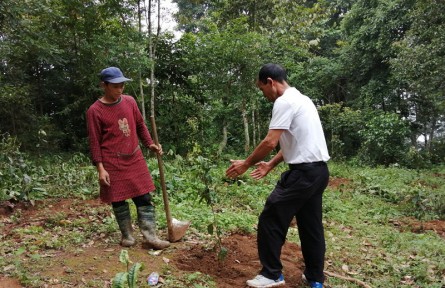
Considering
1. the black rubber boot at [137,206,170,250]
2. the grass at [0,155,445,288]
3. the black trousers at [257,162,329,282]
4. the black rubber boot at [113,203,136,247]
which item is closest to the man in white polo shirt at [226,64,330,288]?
the black trousers at [257,162,329,282]

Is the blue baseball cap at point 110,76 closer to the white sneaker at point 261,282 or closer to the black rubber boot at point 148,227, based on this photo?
the black rubber boot at point 148,227

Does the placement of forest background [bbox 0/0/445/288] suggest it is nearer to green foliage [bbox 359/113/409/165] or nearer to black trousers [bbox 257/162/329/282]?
green foliage [bbox 359/113/409/165]

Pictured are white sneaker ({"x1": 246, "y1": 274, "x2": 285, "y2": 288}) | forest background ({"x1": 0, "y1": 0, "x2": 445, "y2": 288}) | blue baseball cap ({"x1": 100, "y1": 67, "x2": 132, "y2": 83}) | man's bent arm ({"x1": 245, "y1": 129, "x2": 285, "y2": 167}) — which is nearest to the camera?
man's bent arm ({"x1": 245, "y1": 129, "x2": 285, "y2": 167})

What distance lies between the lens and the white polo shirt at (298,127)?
308cm

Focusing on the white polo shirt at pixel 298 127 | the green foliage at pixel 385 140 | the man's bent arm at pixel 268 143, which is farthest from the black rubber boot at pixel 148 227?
the green foliage at pixel 385 140

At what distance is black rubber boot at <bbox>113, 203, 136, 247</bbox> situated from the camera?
391 cm

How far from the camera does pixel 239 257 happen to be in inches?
155

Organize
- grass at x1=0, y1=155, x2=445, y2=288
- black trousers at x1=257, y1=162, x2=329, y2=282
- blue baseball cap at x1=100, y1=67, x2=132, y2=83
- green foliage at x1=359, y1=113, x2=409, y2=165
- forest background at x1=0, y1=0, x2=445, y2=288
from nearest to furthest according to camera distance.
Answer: black trousers at x1=257, y1=162, x2=329, y2=282 → blue baseball cap at x1=100, y1=67, x2=132, y2=83 → grass at x1=0, y1=155, x2=445, y2=288 → forest background at x1=0, y1=0, x2=445, y2=288 → green foliage at x1=359, y1=113, x2=409, y2=165

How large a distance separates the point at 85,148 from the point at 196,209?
757 cm

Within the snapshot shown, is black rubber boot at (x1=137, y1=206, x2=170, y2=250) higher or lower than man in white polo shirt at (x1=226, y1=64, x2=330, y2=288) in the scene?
lower

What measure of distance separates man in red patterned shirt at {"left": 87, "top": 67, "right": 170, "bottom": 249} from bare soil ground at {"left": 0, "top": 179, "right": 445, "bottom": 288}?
0.25m

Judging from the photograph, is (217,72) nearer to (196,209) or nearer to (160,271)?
(196,209)

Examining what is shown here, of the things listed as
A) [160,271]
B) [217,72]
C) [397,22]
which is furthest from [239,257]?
[397,22]

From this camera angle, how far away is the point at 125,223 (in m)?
3.94
